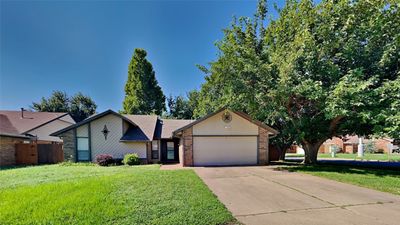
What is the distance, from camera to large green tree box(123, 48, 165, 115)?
1299 inches

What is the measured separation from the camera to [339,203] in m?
5.90

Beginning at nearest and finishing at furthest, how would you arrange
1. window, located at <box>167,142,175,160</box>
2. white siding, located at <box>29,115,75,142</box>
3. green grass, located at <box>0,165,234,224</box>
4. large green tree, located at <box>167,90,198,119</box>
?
1. green grass, located at <box>0,165,234,224</box>
2. window, located at <box>167,142,175,160</box>
3. white siding, located at <box>29,115,75,142</box>
4. large green tree, located at <box>167,90,198,119</box>

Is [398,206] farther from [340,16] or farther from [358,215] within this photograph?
[340,16]

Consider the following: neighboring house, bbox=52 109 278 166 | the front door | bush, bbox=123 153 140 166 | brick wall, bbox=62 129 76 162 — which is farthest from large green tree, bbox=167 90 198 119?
bush, bbox=123 153 140 166

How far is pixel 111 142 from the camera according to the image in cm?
1697

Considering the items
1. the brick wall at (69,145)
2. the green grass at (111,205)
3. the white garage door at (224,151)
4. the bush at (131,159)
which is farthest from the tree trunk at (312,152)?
the brick wall at (69,145)

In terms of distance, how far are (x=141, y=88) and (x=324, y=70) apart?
2721 centimetres

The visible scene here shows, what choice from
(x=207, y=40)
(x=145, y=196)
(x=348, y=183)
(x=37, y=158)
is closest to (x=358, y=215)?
(x=348, y=183)

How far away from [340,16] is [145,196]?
13.8 m

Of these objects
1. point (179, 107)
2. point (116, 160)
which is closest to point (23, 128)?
point (116, 160)

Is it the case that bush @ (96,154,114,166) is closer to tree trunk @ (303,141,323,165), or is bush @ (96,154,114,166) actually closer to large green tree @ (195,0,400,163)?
large green tree @ (195,0,400,163)

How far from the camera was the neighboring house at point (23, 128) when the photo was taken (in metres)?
16.3

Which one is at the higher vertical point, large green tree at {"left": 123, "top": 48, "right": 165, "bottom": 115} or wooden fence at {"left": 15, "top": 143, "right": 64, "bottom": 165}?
large green tree at {"left": 123, "top": 48, "right": 165, "bottom": 115}

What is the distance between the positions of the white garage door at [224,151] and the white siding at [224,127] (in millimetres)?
427
